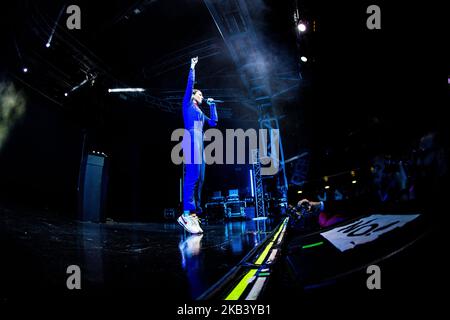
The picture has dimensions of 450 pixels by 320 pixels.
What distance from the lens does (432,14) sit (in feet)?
10.6

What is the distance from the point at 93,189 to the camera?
5570 mm

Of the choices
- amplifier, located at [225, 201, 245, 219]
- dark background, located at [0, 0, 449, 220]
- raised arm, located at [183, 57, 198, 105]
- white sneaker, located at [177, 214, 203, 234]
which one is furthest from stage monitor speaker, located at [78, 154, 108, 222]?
amplifier, located at [225, 201, 245, 219]

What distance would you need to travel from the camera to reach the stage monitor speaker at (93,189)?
525cm

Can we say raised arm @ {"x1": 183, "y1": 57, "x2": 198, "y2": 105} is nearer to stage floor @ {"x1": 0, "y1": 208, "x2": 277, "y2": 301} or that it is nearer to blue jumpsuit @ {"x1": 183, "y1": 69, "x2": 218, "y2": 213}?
blue jumpsuit @ {"x1": 183, "y1": 69, "x2": 218, "y2": 213}

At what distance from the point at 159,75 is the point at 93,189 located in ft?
12.3

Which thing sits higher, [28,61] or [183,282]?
[28,61]

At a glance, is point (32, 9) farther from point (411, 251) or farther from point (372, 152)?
point (372, 152)

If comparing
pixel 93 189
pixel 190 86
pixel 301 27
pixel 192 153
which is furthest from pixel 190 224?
pixel 301 27

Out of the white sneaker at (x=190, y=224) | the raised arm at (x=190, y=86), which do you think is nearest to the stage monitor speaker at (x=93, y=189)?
the white sneaker at (x=190, y=224)

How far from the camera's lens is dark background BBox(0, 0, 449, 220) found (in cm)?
390

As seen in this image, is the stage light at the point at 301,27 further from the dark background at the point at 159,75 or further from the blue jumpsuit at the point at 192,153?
the blue jumpsuit at the point at 192,153

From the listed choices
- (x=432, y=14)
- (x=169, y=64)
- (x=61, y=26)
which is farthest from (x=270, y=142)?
(x=61, y=26)

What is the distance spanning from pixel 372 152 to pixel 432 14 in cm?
398

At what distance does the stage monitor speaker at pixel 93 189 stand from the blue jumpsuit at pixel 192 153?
3801 mm
